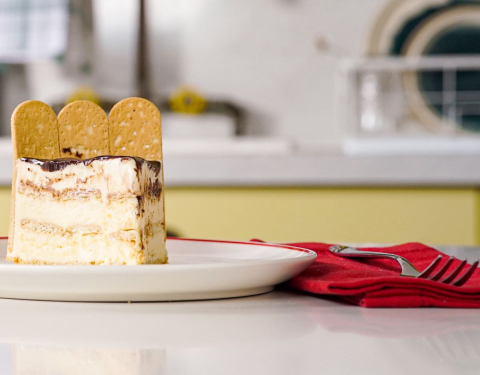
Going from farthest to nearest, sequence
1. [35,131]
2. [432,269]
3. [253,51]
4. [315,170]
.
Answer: [253,51], [315,170], [35,131], [432,269]

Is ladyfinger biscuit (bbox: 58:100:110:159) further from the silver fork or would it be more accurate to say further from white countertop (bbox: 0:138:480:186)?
white countertop (bbox: 0:138:480:186)

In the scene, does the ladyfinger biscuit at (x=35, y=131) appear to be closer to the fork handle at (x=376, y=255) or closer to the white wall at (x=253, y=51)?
the fork handle at (x=376, y=255)

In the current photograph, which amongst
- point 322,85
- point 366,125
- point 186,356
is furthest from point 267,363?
point 322,85

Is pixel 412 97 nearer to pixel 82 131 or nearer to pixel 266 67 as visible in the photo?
pixel 266 67

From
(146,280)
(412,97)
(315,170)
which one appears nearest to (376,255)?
(146,280)

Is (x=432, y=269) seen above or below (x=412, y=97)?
below

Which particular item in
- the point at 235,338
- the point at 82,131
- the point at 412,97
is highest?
the point at 412,97

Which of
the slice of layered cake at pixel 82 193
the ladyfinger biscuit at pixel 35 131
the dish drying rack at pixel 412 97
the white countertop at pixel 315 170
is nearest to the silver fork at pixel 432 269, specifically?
the slice of layered cake at pixel 82 193

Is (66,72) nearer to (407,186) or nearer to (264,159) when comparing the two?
(264,159)
